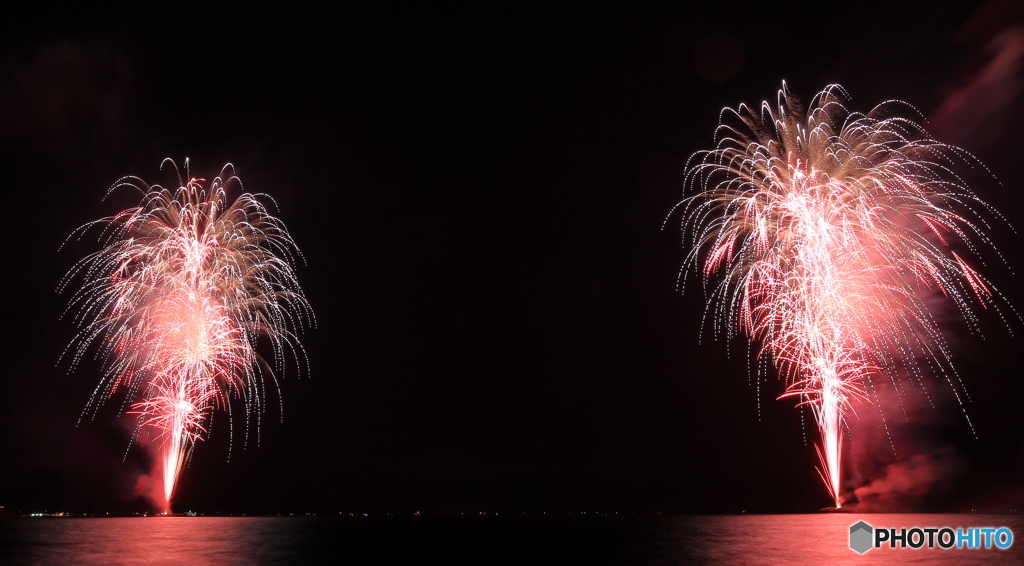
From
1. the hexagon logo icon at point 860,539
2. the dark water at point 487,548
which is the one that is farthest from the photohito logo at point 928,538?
the dark water at point 487,548

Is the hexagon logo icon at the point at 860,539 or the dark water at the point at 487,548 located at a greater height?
the hexagon logo icon at the point at 860,539

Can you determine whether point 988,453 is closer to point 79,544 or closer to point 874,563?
point 874,563

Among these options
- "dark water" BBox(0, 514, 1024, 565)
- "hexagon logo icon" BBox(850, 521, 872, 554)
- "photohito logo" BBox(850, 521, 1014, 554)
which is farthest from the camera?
"photohito logo" BBox(850, 521, 1014, 554)

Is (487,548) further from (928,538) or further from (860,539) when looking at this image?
(928,538)

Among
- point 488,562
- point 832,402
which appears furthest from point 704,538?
point 488,562

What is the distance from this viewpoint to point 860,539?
26.3 meters

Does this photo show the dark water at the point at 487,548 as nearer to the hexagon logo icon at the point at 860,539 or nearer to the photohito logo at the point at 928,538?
the hexagon logo icon at the point at 860,539

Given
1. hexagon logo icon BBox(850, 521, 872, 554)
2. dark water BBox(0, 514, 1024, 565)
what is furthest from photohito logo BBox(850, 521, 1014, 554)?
dark water BBox(0, 514, 1024, 565)

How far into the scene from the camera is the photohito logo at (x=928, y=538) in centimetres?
2656

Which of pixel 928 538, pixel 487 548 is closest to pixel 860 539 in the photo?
pixel 928 538

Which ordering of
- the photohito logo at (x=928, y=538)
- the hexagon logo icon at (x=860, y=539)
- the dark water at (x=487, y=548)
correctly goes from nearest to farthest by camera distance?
the dark water at (x=487, y=548)
the hexagon logo icon at (x=860, y=539)
the photohito logo at (x=928, y=538)

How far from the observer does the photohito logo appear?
26.6 metres

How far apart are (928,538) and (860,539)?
420 centimetres

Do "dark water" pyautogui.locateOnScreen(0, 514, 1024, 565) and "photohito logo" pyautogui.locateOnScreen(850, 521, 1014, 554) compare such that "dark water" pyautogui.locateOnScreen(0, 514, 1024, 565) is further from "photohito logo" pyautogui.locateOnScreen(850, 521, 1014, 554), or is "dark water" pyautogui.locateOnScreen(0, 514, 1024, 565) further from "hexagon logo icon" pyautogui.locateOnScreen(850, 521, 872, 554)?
"photohito logo" pyautogui.locateOnScreen(850, 521, 1014, 554)
